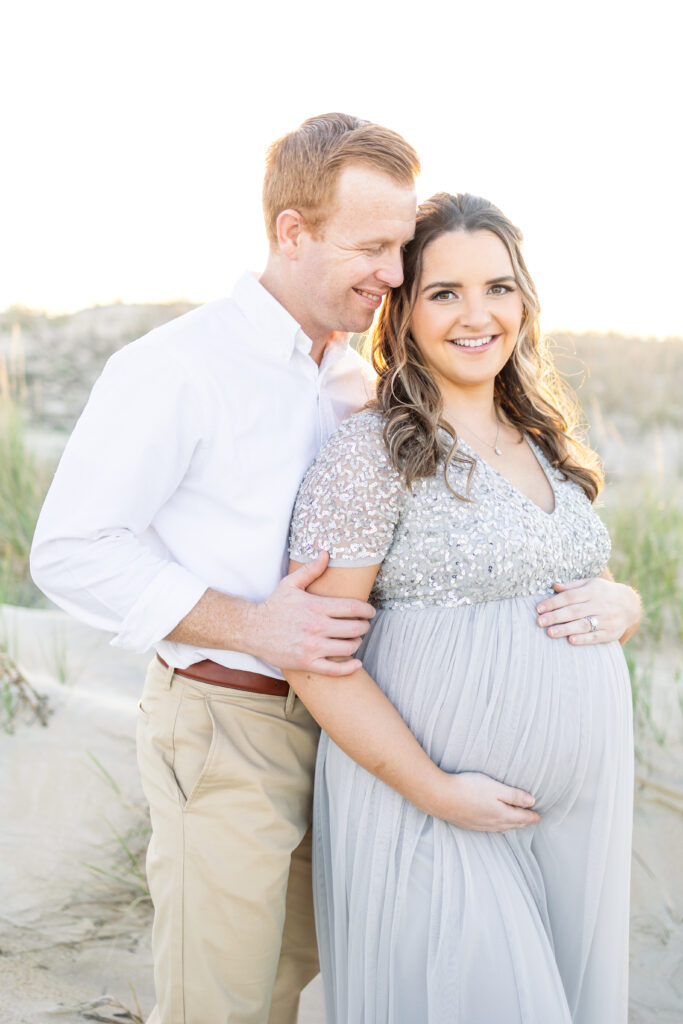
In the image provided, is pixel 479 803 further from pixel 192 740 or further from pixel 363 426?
pixel 363 426

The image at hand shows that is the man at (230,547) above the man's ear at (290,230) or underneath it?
underneath

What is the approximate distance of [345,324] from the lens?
2283 millimetres

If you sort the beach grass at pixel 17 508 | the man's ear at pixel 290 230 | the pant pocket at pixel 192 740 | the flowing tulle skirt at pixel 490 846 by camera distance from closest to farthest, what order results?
the flowing tulle skirt at pixel 490 846, the pant pocket at pixel 192 740, the man's ear at pixel 290 230, the beach grass at pixel 17 508

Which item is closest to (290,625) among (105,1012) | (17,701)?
(105,1012)

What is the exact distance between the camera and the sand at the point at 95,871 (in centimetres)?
292

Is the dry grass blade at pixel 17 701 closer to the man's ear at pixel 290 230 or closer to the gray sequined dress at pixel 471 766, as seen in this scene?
the gray sequined dress at pixel 471 766

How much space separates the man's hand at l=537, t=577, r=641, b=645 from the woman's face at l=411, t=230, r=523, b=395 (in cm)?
56

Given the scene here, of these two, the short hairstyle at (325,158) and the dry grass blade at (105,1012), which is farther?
the dry grass blade at (105,1012)

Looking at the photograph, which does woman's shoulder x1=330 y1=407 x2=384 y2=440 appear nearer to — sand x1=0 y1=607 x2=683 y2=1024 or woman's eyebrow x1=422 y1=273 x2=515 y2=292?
woman's eyebrow x1=422 y1=273 x2=515 y2=292

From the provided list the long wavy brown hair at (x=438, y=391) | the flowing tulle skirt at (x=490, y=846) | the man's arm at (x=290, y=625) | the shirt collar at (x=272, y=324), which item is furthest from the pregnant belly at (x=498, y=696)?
the shirt collar at (x=272, y=324)

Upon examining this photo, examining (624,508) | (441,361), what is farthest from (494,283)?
(624,508)

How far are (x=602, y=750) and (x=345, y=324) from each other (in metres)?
1.16

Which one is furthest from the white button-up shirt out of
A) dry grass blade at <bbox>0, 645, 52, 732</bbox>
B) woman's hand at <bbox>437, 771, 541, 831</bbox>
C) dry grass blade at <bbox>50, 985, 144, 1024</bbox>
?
dry grass blade at <bbox>0, 645, 52, 732</bbox>

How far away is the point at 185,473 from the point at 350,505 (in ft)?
1.33
